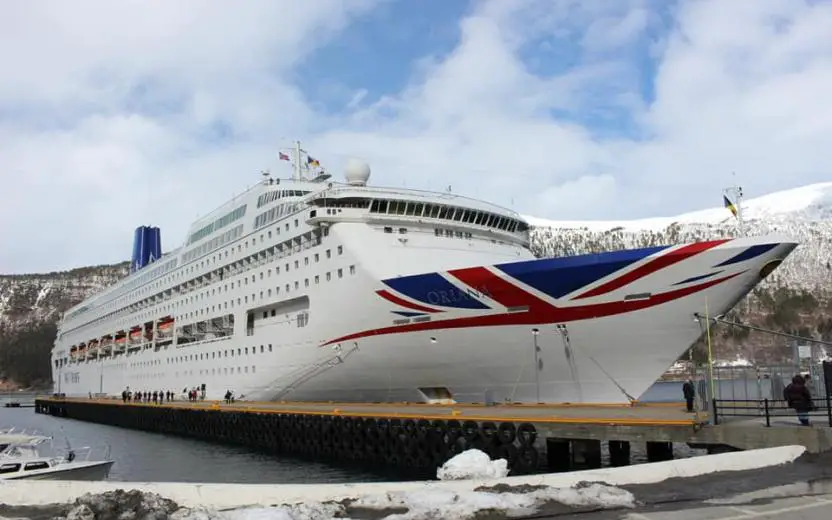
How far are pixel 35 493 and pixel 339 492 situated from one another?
433cm

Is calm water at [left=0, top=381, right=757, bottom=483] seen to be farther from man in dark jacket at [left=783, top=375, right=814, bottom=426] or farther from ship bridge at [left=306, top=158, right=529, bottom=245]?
ship bridge at [left=306, top=158, right=529, bottom=245]

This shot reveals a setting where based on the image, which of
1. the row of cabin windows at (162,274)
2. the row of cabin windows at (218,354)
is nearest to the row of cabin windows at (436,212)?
the row of cabin windows at (162,274)

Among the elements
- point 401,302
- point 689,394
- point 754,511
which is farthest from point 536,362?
point 754,511

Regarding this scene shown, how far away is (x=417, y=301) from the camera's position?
64.5ft

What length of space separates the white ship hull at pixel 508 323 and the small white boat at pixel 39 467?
27.2 ft

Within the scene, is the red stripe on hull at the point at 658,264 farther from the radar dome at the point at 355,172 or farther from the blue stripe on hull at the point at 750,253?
the radar dome at the point at 355,172

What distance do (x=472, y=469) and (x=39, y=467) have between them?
1195cm

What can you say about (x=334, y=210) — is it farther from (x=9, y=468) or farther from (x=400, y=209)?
(x=9, y=468)

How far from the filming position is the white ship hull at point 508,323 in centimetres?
1587

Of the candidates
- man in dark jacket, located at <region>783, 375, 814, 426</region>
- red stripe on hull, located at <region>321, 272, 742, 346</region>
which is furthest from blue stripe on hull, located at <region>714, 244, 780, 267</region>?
man in dark jacket, located at <region>783, 375, 814, 426</region>

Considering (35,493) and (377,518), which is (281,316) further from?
(377,518)

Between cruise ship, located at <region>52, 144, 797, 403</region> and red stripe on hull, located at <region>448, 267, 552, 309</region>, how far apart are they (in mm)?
39

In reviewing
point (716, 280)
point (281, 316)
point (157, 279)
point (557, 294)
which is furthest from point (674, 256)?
point (157, 279)

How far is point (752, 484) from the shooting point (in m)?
9.08
